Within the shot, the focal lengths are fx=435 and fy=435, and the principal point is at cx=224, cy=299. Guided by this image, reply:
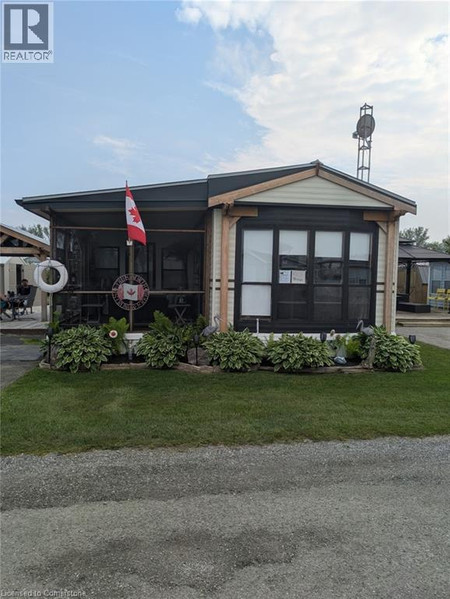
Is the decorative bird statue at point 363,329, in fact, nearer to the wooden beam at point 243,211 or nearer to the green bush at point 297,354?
the green bush at point 297,354

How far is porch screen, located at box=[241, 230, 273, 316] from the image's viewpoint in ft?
24.1

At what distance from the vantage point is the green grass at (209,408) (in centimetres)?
396

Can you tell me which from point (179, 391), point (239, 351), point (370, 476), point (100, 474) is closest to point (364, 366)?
point (239, 351)

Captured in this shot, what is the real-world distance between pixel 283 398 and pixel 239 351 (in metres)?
1.46

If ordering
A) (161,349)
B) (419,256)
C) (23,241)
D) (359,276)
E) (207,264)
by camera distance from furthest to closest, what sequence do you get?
(419,256)
(23,241)
(207,264)
(359,276)
(161,349)

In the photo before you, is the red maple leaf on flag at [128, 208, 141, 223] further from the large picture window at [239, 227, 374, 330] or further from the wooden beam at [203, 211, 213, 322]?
the large picture window at [239, 227, 374, 330]

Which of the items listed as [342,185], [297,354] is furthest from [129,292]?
[342,185]

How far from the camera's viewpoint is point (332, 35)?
7656mm

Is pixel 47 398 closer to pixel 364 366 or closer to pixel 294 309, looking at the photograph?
pixel 294 309

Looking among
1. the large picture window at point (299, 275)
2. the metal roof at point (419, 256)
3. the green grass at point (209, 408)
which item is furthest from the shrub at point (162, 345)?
the metal roof at point (419, 256)

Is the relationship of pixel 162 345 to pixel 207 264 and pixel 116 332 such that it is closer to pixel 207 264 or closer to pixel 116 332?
pixel 116 332

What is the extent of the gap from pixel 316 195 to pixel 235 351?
2998 mm

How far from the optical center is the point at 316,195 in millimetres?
7348

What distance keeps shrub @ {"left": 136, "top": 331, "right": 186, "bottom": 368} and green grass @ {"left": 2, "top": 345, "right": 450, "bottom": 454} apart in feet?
0.75
